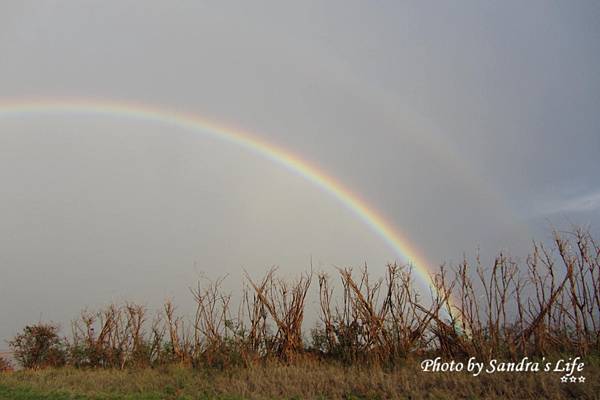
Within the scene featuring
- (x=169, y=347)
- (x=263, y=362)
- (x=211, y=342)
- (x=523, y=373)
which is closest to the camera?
(x=523, y=373)

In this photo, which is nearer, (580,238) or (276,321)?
(580,238)

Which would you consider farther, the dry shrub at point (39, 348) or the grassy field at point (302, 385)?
the dry shrub at point (39, 348)

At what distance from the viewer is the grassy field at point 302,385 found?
24.8 ft

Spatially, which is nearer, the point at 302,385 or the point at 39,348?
the point at 302,385

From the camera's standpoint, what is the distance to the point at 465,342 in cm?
1044

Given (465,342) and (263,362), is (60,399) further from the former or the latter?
(465,342)

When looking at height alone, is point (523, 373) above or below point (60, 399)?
above

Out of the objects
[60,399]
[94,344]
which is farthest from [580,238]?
[94,344]

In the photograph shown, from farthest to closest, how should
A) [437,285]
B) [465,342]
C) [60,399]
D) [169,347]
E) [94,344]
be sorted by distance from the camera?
1. [94,344]
2. [169,347]
3. [437,285]
4. [465,342]
5. [60,399]

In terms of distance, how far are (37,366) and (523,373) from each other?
628 inches

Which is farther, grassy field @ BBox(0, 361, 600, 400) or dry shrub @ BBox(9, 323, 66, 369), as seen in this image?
dry shrub @ BBox(9, 323, 66, 369)

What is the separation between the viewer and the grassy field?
24.8 ft

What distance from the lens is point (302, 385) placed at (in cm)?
911

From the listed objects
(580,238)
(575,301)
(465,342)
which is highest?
(580,238)
